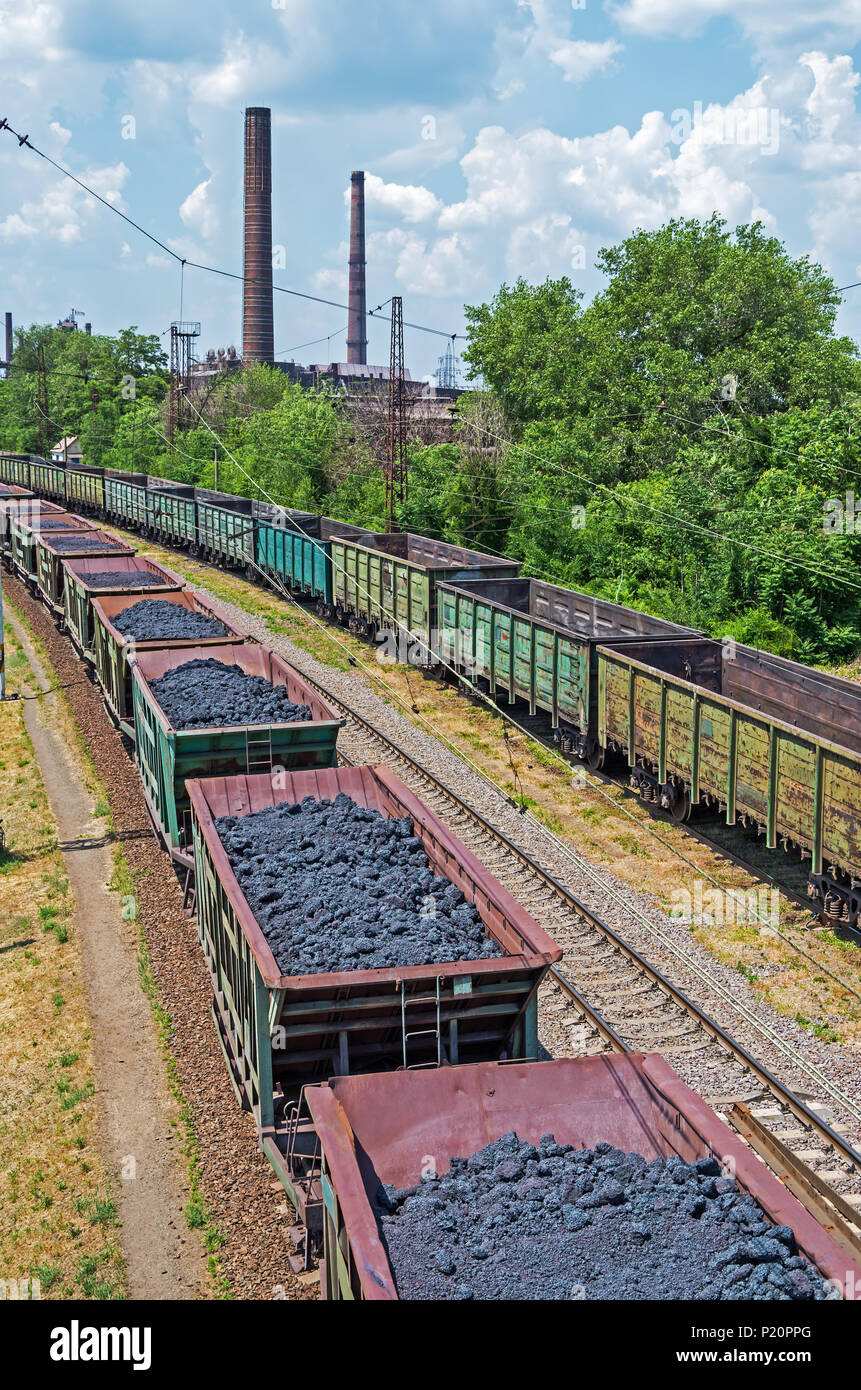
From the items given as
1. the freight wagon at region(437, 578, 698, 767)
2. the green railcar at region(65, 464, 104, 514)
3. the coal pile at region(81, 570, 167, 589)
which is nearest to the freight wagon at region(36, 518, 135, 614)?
the coal pile at region(81, 570, 167, 589)

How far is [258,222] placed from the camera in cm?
7481

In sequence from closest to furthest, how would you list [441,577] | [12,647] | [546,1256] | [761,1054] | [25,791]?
1. [546,1256]
2. [761,1054]
3. [25,791]
4. [441,577]
5. [12,647]

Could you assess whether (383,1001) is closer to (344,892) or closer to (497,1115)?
(497,1115)

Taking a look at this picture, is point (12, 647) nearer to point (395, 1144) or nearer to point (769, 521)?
point (769, 521)

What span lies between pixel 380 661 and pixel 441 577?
3.43 meters

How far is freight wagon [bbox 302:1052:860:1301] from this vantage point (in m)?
6.20

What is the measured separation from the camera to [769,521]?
27141mm

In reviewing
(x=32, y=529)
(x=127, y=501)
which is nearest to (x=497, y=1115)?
(x=32, y=529)

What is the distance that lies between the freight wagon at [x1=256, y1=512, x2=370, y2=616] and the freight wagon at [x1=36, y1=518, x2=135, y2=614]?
16.4ft

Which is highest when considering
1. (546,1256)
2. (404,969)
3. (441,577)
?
(441,577)

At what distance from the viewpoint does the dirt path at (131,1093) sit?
7824 millimetres

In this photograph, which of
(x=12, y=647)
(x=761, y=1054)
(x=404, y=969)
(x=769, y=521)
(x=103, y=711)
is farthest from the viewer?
(x=12, y=647)

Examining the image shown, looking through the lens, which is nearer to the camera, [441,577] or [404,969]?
[404,969]
